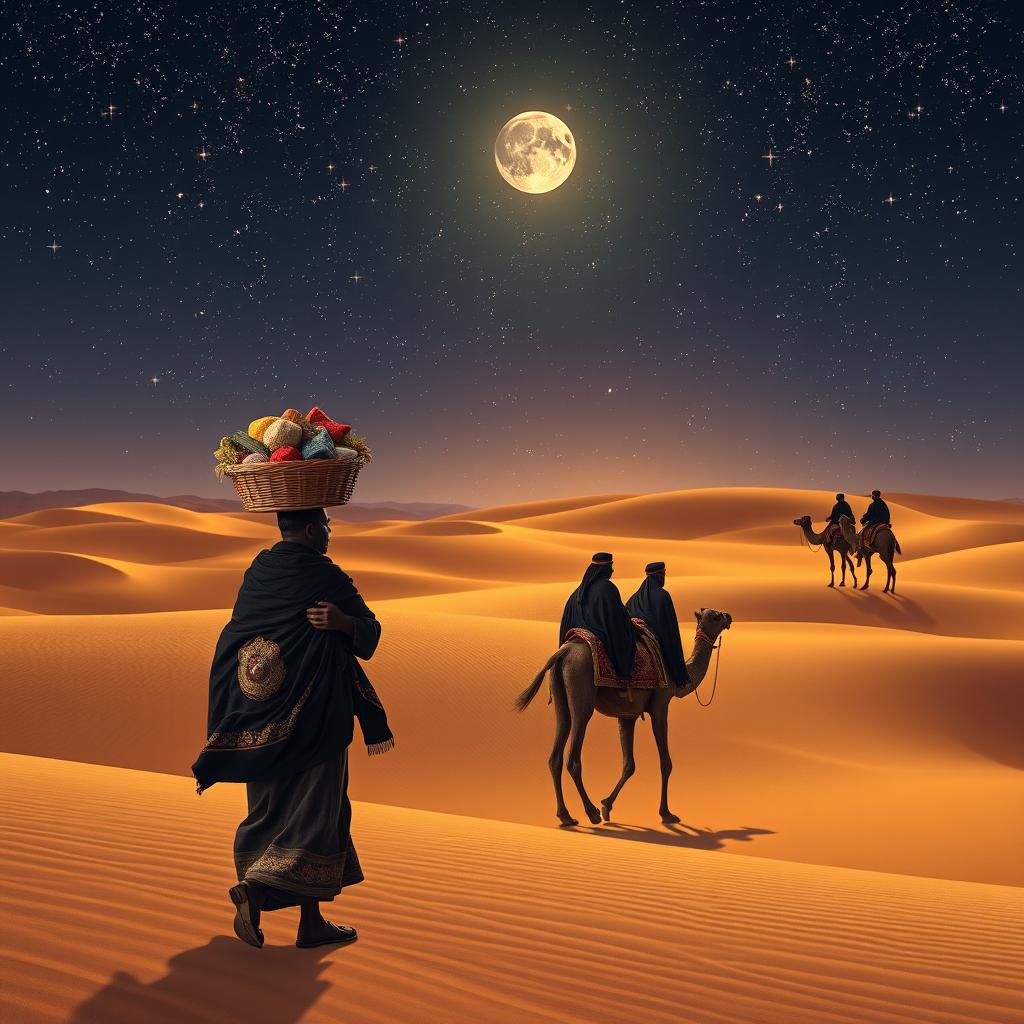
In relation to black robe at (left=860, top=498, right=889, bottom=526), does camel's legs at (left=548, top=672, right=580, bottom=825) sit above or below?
below

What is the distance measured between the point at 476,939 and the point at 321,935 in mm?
728

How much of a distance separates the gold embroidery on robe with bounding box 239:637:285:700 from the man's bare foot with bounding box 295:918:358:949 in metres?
1.05

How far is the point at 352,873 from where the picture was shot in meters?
4.34

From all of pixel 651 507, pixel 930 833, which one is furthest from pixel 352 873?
pixel 651 507

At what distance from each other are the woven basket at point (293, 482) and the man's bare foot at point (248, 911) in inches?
64.3

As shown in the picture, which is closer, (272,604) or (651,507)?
(272,604)

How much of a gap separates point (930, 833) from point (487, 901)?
633cm

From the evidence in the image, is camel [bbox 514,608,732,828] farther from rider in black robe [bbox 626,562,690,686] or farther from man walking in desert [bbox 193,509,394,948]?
man walking in desert [bbox 193,509,394,948]

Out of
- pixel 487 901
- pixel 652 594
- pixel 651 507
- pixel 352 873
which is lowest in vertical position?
pixel 487 901

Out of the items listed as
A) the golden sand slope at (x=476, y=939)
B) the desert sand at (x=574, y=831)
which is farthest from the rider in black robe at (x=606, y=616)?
the golden sand slope at (x=476, y=939)

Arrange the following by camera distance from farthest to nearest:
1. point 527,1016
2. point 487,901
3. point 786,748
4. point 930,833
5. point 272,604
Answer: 1. point 786,748
2. point 930,833
3. point 487,901
4. point 272,604
5. point 527,1016

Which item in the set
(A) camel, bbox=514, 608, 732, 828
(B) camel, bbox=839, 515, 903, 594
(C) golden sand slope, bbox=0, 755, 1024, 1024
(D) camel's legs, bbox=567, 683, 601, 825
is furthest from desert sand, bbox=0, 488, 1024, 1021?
(B) camel, bbox=839, 515, 903, 594

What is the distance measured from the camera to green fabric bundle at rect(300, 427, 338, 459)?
14.0 ft

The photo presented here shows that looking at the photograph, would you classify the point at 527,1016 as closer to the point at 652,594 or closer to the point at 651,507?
the point at 652,594
